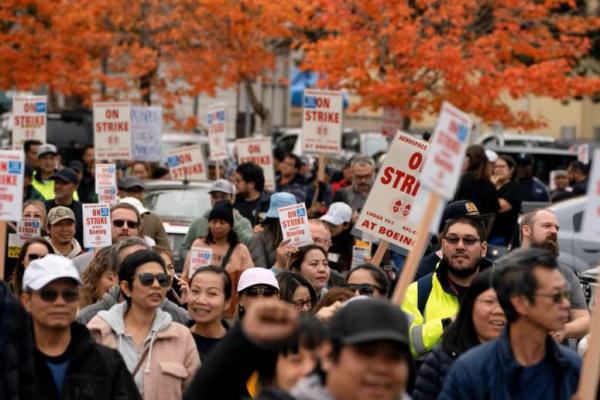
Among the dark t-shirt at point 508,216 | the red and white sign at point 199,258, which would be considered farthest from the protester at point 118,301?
the dark t-shirt at point 508,216

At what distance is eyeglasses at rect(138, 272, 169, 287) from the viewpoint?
26.8 feet

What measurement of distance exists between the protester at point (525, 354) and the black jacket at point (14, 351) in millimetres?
1729

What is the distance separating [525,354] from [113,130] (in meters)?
13.6

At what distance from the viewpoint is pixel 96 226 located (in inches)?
474

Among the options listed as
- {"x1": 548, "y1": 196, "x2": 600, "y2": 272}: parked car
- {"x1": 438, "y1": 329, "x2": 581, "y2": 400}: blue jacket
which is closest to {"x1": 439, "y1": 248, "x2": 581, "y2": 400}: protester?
{"x1": 438, "y1": 329, "x2": 581, "y2": 400}: blue jacket

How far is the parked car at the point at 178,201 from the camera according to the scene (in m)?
17.2

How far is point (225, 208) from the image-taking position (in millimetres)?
12875

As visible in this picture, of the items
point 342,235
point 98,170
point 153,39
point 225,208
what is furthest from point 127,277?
point 153,39

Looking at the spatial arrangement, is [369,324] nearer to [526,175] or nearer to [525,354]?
[525,354]

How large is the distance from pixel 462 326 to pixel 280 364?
7.29ft

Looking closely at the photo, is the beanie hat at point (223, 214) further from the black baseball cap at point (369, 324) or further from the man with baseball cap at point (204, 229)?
the black baseball cap at point (369, 324)

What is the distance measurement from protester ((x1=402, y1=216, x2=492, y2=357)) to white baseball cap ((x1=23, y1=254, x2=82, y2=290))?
203cm

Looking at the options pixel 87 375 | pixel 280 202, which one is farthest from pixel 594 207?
pixel 280 202

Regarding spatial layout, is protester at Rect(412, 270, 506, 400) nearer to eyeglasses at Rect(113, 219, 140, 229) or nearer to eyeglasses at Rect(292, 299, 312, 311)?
eyeglasses at Rect(292, 299, 312, 311)
